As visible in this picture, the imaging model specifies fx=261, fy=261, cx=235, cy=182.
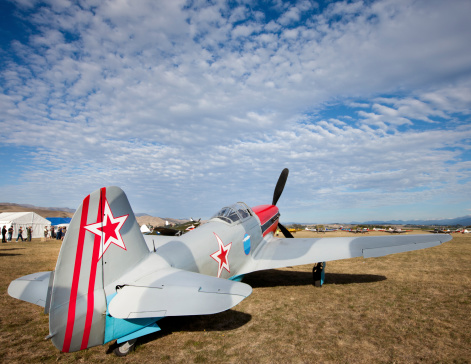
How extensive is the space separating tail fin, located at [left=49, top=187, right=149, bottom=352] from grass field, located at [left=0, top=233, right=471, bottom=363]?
2.68ft

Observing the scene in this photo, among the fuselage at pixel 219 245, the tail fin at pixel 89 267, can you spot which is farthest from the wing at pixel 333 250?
the tail fin at pixel 89 267

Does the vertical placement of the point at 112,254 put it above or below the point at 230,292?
above

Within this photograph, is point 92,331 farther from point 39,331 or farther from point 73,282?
point 39,331

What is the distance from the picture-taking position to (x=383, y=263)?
10555mm

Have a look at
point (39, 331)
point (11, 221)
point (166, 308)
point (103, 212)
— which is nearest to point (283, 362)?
point (166, 308)

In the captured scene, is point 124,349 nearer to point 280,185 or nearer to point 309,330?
point 309,330

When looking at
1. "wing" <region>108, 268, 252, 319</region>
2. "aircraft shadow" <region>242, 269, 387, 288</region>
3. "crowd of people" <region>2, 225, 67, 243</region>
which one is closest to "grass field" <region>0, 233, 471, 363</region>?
"aircraft shadow" <region>242, 269, 387, 288</region>

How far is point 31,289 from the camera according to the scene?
3756 millimetres

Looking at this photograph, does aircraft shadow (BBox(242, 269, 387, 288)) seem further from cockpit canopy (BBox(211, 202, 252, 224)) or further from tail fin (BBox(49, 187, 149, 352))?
tail fin (BBox(49, 187, 149, 352))

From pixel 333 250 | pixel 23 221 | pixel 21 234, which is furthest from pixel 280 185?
pixel 23 221

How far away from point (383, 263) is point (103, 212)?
11.0 meters

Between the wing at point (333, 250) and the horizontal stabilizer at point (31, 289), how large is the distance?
365 centimetres

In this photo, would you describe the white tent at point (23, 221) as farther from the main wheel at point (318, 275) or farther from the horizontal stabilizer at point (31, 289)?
the main wheel at point (318, 275)

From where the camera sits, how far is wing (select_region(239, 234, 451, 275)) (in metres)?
6.26
